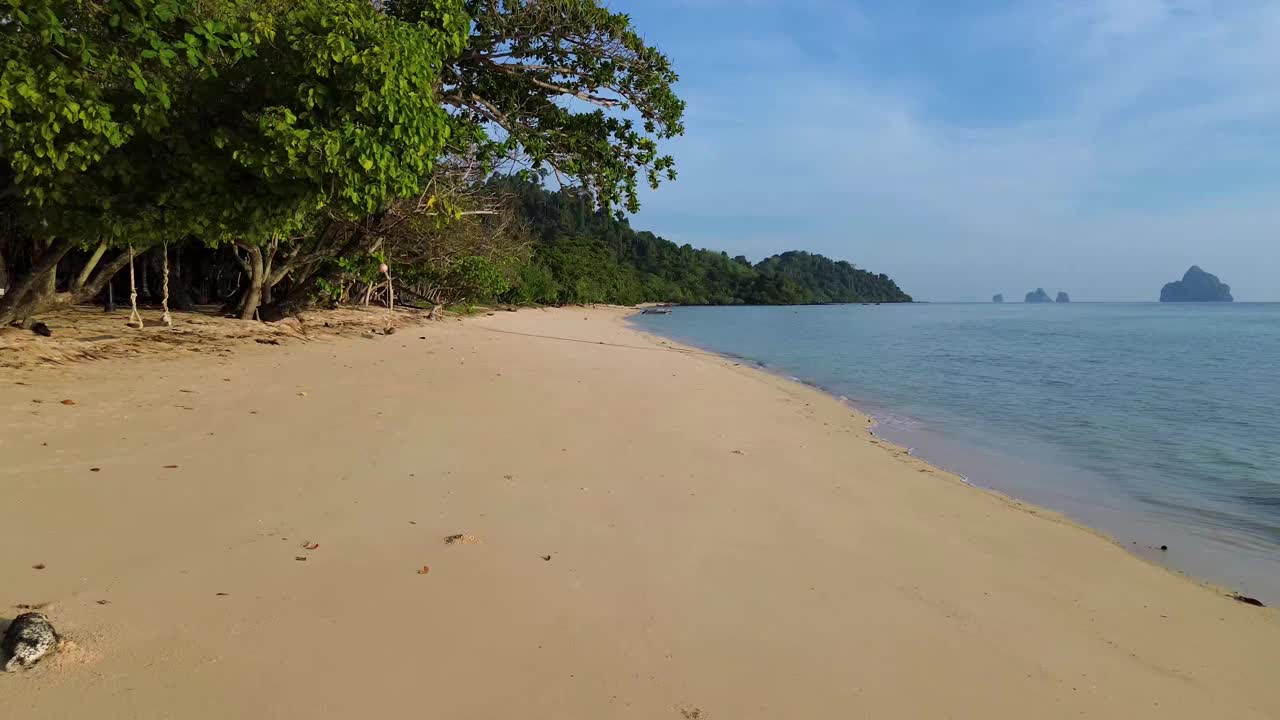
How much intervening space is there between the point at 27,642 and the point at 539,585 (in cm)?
180

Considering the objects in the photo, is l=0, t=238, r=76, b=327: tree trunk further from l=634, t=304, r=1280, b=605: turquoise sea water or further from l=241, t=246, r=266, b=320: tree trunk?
l=634, t=304, r=1280, b=605: turquoise sea water

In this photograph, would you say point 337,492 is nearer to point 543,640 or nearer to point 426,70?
point 543,640

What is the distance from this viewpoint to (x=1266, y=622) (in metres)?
3.51

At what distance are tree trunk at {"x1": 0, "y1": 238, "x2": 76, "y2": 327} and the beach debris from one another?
8.99m

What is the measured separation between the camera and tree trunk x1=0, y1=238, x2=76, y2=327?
8898mm

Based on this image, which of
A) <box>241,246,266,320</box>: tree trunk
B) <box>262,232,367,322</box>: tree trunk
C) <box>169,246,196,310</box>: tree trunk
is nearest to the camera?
<box>241,246,266,320</box>: tree trunk

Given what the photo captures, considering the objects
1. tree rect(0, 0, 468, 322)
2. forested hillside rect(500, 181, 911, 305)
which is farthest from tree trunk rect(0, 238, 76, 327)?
forested hillside rect(500, 181, 911, 305)

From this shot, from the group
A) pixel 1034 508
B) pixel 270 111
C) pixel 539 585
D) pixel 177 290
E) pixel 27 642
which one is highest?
pixel 270 111

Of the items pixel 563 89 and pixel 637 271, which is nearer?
pixel 563 89

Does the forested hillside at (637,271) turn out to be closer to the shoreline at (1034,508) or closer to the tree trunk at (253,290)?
the tree trunk at (253,290)

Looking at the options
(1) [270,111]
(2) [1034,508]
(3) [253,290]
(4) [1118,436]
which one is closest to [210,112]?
(1) [270,111]

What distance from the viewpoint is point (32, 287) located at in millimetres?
9078

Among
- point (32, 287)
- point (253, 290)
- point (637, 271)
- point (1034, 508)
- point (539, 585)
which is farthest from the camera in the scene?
point (637, 271)

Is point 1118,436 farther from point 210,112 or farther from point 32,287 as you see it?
point 32,287
